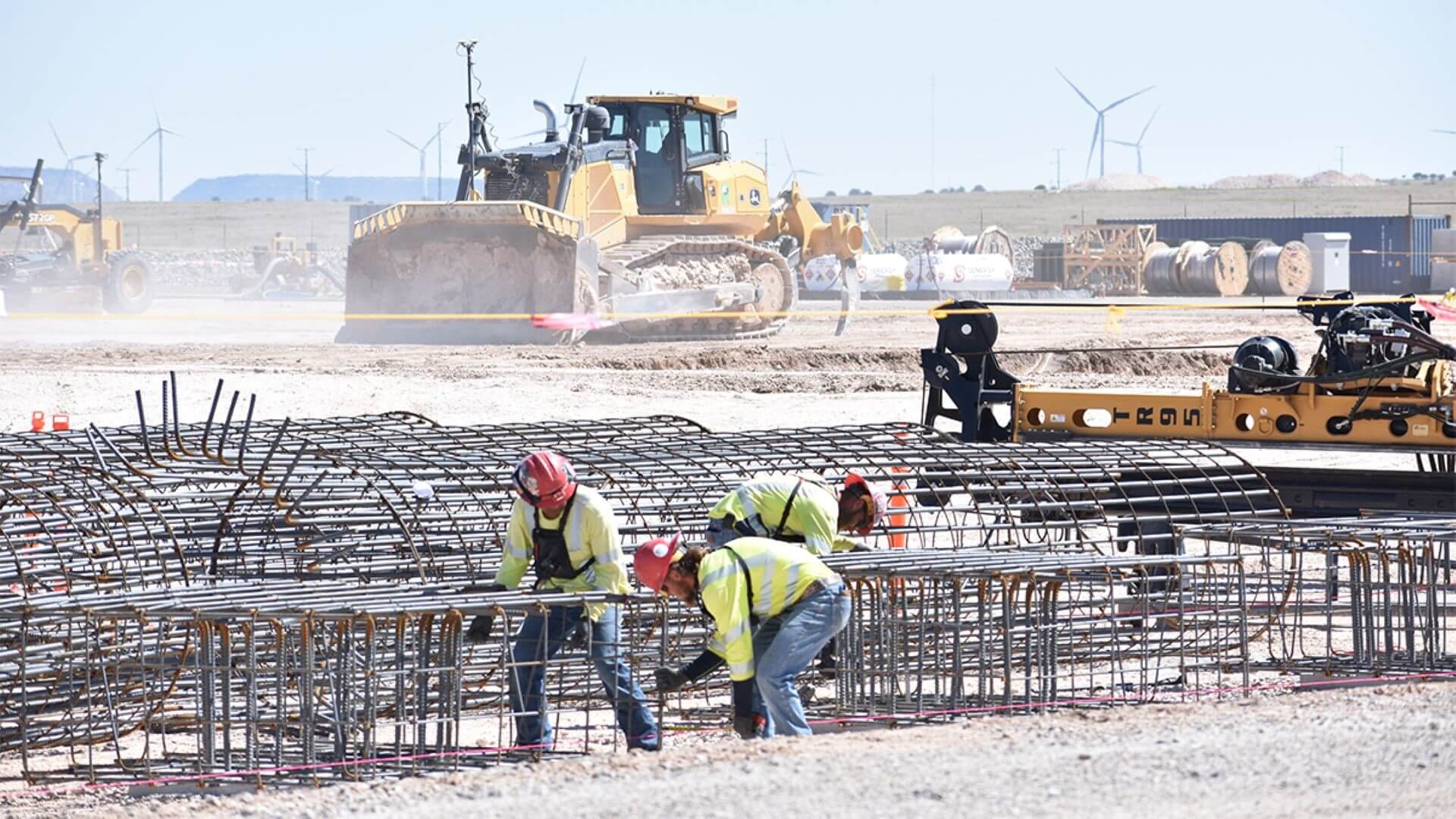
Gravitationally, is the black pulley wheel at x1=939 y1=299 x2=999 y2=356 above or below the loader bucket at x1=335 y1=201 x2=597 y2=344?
below

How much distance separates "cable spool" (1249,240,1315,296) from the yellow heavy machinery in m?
37.2

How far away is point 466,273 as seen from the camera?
29172 millimetres

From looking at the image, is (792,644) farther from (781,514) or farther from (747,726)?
(781,514)

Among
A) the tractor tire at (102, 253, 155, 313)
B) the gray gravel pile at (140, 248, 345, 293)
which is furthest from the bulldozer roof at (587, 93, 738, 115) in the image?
the gray gravel pile at (140, 248, 345, 293)

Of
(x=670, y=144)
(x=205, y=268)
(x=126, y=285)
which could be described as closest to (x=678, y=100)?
(x=670, y=144)

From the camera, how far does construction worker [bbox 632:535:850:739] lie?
7.98 m

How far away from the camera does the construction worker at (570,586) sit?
28.1 feet

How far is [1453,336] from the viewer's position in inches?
1300

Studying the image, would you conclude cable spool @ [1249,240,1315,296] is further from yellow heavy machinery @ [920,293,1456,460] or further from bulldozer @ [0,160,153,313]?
yellow heavy machinery @ [920,293,1456,460]

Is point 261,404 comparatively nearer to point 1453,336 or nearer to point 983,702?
point 983,702

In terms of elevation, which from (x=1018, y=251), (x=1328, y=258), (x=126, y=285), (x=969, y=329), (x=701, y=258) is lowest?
(x=969, y=329)

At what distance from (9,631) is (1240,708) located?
5.14 metres

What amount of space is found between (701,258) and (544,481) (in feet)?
74.0

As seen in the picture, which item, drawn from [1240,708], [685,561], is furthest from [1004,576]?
[685,561]
